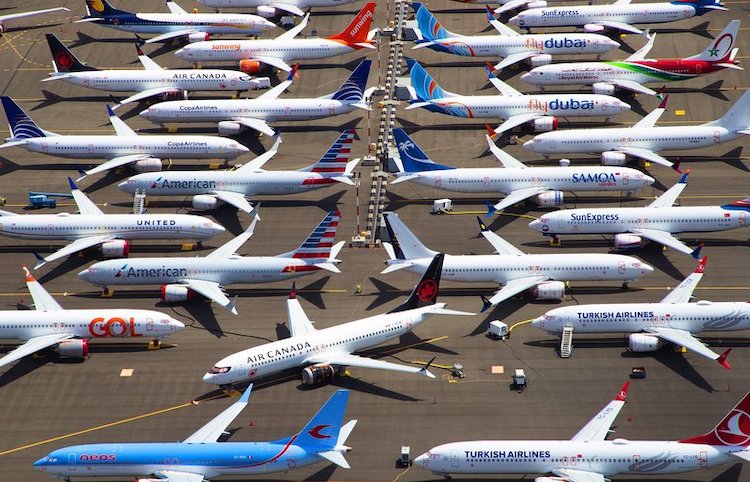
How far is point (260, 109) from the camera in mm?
149500

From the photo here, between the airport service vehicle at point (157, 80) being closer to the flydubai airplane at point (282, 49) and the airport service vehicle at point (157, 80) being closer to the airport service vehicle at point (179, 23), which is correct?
the flydubai airplane at point (282, 49)

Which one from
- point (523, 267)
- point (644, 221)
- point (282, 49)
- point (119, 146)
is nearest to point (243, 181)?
point (119, 146)

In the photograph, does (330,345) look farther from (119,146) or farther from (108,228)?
(119,146)

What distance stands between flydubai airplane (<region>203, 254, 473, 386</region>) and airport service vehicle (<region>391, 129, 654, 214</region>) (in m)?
22.2

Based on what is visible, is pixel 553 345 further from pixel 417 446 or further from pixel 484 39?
pixel 484 39

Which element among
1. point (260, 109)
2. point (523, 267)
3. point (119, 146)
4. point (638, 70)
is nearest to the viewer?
point (523, 267)

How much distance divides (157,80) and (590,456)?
83.8m

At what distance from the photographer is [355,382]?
10931cm

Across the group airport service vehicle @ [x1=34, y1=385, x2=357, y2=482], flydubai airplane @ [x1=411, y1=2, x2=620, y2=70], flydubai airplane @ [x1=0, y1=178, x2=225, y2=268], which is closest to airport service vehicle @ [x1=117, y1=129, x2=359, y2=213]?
flydubai airplane @ [x1=0, y1=178, x2=225, y2=268]

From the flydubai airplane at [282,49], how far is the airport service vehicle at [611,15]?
21745mm

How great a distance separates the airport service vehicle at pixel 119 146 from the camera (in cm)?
14225

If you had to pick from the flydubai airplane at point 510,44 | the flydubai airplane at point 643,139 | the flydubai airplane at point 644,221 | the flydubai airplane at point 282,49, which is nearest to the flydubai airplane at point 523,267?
the flydubai airplane at point 644,221

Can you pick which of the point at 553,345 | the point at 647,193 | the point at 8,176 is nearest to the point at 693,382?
the point at 553,345

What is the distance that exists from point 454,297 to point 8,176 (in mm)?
56238
